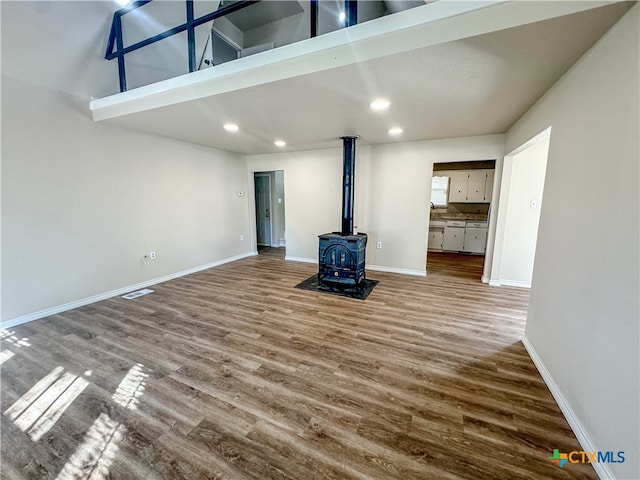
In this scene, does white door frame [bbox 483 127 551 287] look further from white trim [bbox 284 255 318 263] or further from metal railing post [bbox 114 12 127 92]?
metal railing post [bbox 114 12 127 92]

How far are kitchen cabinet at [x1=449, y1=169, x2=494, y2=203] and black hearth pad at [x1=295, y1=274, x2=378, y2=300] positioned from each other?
3795 millimetres

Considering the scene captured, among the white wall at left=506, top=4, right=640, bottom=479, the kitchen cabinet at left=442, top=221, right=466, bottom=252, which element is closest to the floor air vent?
the white wall at left=506, top=4, right=640, bottom=479

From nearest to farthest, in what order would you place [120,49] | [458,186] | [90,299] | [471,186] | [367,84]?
[367,84] < [120,49] < [90,299] < [471,186] < [458,186]

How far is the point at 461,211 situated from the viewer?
6539 mm

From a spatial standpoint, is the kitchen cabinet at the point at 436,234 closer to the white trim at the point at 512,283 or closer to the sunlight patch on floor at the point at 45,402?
the white trim at the point at 512,283

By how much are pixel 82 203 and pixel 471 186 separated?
7.33 m

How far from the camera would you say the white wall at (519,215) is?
3.55 m

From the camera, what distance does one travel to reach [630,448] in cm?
108

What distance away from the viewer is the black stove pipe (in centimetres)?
379

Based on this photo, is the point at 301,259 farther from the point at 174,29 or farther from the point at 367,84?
the point at 174,29

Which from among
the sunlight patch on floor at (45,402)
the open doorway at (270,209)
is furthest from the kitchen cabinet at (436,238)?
the sunlight patch on floor at (45,402)

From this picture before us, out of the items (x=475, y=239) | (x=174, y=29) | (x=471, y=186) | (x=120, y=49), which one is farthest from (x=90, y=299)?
(x=471, y=186)

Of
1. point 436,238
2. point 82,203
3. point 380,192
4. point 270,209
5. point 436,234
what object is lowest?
point 436,238

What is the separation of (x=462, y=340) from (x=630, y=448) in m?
1.34
